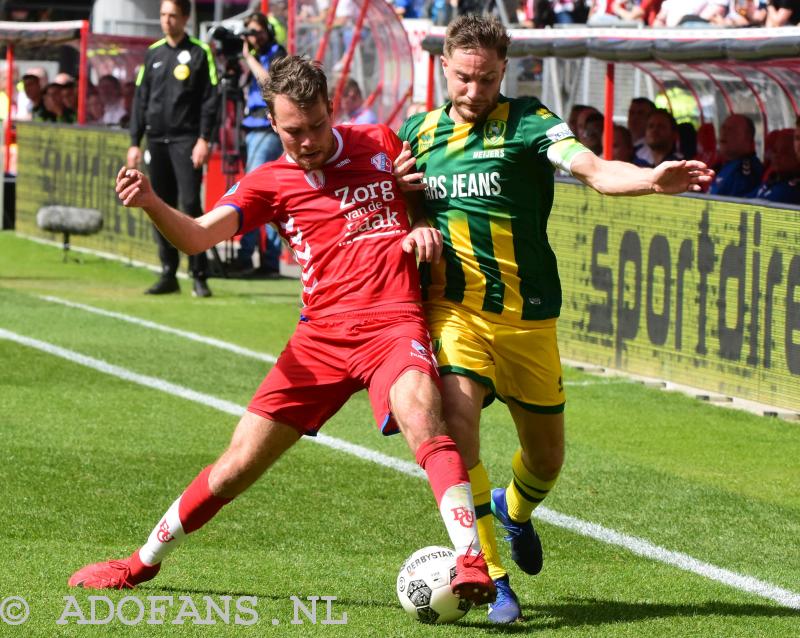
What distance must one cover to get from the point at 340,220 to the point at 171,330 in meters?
7.50

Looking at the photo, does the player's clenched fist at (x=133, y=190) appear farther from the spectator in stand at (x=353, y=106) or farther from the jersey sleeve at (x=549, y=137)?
the spectator in stand at (x=353, y=106)

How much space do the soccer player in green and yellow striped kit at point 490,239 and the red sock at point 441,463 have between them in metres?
0.35

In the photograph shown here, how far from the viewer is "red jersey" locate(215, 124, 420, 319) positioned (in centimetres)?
592

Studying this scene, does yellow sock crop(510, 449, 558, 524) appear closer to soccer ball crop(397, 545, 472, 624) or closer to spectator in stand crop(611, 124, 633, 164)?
soccer ball crop(397, 545, 472, 624)

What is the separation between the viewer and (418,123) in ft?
20.5

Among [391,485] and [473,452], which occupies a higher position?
[473,452]

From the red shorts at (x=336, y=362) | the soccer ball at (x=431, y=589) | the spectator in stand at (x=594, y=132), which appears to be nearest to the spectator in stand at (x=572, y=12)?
the spectator in stand at (x=594, y=132)

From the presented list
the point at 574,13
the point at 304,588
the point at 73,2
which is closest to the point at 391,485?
the point at 304,588

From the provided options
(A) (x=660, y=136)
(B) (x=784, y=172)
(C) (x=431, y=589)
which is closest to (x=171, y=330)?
(A) (x=660, y=136)

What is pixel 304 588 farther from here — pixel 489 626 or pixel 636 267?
pixel 636 267

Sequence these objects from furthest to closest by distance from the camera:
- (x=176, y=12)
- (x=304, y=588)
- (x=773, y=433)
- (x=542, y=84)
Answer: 1. (x=542, y=84)
2. (x=176, y=12)
3. (x=773, y=433)
4. (x=304, y=588)

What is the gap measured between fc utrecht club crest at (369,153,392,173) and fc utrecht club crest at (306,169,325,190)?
0.65 feet

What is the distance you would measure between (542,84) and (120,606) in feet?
38.7

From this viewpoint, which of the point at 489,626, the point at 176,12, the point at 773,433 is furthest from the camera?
the point at 176,12
